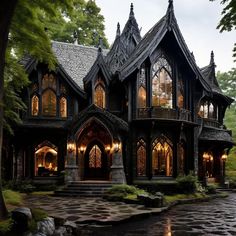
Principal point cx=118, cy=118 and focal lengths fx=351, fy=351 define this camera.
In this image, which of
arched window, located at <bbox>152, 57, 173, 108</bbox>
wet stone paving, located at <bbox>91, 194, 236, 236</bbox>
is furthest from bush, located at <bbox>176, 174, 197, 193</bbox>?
wet stone paving, located at <bbox>91, 194, 236, 236</bbox>

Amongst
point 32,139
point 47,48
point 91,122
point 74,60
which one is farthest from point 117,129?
point 47,48

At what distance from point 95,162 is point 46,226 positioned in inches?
679

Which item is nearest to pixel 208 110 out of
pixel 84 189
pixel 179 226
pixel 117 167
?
pixel 117 167

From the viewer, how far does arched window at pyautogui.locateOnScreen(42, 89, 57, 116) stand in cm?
2591

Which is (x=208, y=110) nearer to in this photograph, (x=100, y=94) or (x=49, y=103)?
(x=100, y=94)

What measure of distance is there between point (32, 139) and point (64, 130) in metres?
2.48

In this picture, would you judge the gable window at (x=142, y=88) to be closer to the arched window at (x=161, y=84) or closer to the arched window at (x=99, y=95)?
the arched window at (x=161, y=84)

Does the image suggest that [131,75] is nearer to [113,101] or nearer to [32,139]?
[113,101]

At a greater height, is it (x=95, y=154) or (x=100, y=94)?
(x=100, y=94)

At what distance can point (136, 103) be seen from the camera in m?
24.4

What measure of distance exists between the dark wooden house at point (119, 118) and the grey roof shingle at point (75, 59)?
1.96 m

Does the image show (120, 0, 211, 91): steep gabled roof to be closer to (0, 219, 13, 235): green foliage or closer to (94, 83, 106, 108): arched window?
(94, 83, 106, 108): arched window

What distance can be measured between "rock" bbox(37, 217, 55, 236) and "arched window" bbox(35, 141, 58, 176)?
1634cm

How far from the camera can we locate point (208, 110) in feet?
100
